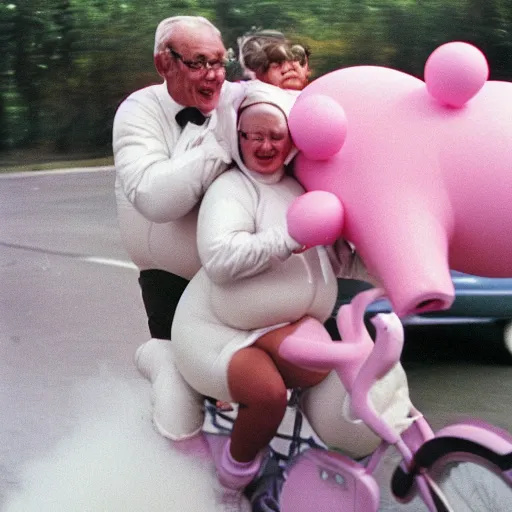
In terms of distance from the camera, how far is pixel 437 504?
297cm

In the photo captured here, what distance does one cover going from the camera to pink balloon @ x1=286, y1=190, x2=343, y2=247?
272 cm

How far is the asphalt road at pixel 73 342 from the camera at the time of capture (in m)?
5.04

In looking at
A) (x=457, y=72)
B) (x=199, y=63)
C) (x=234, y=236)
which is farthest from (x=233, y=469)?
(x=457, y=72)

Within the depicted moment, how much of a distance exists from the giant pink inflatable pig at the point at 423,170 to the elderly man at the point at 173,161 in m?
0.34

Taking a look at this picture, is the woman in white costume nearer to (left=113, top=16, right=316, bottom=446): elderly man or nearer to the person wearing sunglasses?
(left=113, top=16, right=316, bottom=446): elderly man

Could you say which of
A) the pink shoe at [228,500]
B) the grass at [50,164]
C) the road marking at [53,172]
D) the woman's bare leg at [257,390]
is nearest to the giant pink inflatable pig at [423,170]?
the woman's bare leg at [257,390]

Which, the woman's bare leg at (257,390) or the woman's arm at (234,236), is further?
the woman's bare leg at (257,390)

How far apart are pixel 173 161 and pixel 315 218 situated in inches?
20.7

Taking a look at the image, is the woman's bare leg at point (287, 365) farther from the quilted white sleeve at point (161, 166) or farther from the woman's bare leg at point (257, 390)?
the quilted white sleeve at point (161, 166)

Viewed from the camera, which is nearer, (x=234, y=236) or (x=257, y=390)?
(x=234, y=236)

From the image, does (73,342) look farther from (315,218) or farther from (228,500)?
(315,218)

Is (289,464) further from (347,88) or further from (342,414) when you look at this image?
(347,88)

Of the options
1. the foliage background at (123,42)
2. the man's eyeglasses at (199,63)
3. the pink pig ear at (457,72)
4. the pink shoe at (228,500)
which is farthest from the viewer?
the foliage background at (123,42)

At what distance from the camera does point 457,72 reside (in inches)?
102
